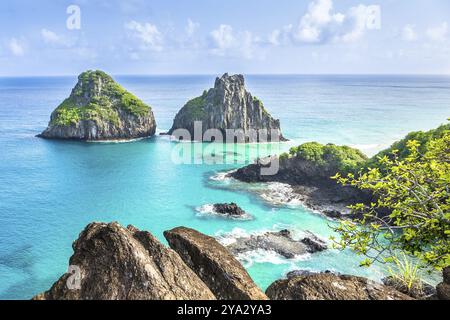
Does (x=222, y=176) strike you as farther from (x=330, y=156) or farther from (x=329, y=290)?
(x=329, y=290)

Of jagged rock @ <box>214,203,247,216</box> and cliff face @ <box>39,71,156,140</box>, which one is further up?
cliff face @ <box>39,71,156,140</box>

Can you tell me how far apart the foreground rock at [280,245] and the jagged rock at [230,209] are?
372 inches

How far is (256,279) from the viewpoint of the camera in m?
43.1

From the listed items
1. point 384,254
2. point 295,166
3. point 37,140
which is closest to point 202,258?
point 384,254

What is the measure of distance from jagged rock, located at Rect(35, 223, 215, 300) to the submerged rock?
161 feet

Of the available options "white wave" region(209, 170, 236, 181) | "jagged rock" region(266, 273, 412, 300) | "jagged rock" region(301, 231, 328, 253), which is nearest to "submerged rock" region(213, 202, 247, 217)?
"jagged rock" region(301, 231, 328, 253)

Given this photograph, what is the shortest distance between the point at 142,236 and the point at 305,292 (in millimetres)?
5988

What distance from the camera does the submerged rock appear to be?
62.6 m

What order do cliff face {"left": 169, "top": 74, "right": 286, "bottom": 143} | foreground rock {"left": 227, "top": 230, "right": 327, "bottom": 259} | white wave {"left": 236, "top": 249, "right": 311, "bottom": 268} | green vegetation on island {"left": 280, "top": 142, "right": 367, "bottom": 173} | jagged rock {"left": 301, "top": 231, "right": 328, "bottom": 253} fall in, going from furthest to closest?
cliff face {"left": 169, "top": 74, "right": 286, "bottom": 143} → green vegetation on island {"left": 280, "top": 142, "right": 367, "bottom": 173} → jagged rock {"left": 301, "top": 231, "right": 328, "bottom": 253} → foreground rock {"left": 227, "top": 230, "right": 327, "bottom": 259} → white wave {"left": 236, "top": 249, "right": 311, "bottom": 268}

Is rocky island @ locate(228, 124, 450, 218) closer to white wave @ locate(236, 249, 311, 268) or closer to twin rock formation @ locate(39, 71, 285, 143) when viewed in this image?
white wave @ locate(236, 249, 311, 268)

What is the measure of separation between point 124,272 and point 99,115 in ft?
Answer: 425

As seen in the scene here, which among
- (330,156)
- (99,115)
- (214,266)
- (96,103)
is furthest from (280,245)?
(96,103)

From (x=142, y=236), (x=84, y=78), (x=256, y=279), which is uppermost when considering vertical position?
(x=84, y=78)
